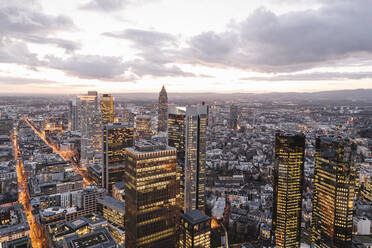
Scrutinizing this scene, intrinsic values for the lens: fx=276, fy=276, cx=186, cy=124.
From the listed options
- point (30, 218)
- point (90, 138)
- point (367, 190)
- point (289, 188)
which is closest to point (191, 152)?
point (289, 188)

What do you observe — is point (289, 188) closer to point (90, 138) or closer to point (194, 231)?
point (194, 231)

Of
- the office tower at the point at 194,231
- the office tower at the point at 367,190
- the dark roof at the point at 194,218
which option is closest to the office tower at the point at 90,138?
the office tower at the point at 194,231

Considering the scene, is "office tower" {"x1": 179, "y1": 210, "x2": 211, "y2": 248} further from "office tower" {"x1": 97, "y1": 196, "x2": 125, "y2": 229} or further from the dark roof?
"office tower" {"x1": 97, "y1": 196, "x2": 125, "y2": 229}

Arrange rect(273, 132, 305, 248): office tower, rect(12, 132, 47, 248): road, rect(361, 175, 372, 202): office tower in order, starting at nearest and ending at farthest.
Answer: rect(273, 132, 305, 248): office tower → rect(12, 132, 47, 248): road → rect(361, 175, 372, 202): office tower

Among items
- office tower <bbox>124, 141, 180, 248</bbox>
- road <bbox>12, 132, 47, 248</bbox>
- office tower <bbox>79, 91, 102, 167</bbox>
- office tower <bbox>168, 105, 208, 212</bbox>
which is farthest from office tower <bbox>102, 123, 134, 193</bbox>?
office tower <bbox>124, 141, 180, 248</bbox>

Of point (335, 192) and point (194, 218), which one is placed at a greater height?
point (335, 192)
